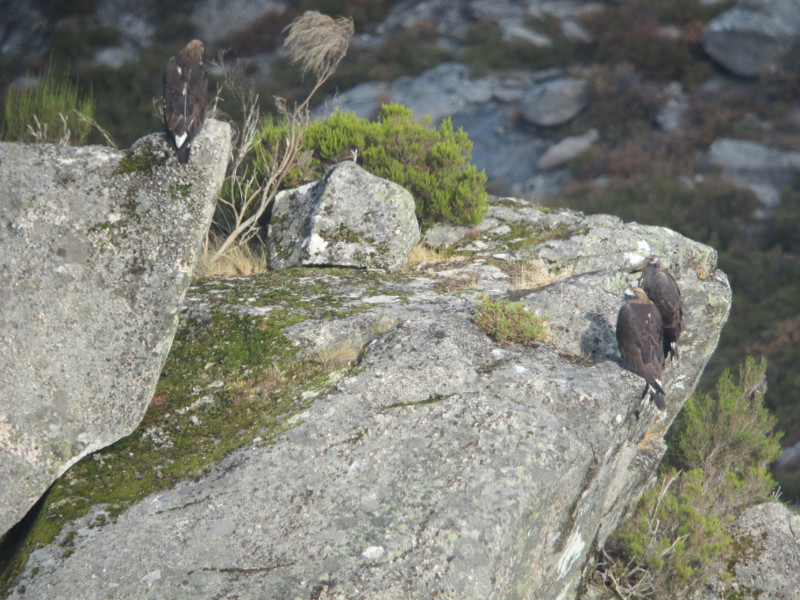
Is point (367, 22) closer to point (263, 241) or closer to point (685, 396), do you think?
point (263, 241)

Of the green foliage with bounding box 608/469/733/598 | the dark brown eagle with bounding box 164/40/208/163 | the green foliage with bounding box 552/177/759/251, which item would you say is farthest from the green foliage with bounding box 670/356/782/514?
the green foliage with bounding box 552/177/759/251

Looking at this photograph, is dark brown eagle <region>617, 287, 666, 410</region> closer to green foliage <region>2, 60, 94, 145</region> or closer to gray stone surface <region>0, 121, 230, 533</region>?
gray stone surface <region>0, 121, 230, 533</region>

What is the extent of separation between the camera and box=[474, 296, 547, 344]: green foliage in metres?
4.93

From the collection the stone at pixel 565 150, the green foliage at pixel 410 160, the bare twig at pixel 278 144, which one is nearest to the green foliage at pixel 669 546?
the green foliage at pixel 410 160

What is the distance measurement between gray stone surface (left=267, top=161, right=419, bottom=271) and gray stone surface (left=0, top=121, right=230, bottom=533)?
2.45 metres

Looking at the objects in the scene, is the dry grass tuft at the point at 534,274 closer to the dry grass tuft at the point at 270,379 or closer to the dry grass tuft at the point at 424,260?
the dry grass tuft at the point at 424,260

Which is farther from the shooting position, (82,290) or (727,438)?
(727,438)

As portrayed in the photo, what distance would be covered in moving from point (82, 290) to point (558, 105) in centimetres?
2470

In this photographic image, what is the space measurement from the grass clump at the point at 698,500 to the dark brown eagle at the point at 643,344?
189cm

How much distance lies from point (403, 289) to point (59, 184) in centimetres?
312

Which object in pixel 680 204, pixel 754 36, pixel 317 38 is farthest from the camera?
pixel 754 36

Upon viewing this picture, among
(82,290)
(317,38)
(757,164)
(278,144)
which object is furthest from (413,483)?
(757,164)

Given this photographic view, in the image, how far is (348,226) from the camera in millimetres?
7324

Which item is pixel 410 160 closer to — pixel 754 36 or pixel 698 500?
pixel 698 500
